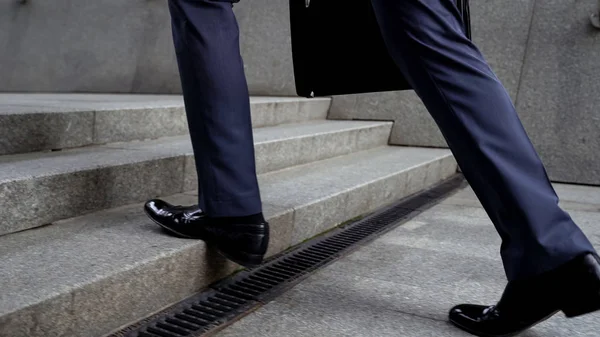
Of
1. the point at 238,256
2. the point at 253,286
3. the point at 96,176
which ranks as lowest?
the point at 253,286

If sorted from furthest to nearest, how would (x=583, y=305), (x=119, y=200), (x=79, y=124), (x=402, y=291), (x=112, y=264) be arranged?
(x=79, y=124) → (x=119, y=200) → (x=402, y=291) → (x=112, y=264) → (x=583, y=305)

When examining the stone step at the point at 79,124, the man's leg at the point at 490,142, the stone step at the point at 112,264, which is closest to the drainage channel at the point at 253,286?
the stone step at the point at 112,264

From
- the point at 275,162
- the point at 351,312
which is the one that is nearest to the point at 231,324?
the point at 351,312

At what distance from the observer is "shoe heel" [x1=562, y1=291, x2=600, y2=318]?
4.57 ft

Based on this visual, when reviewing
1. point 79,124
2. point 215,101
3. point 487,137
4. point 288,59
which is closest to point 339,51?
point 215,101

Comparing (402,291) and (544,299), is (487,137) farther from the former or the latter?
(402,291)

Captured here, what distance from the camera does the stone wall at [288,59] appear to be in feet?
13.8

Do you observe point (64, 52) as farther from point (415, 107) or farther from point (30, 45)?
point (415, 107)

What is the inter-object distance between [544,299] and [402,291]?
1.88ft

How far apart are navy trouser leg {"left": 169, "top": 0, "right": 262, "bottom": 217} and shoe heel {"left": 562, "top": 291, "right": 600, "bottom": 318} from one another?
2.82 feet

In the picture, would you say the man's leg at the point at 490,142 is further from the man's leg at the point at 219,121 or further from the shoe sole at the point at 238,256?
the shoe sole at the point at 238,256

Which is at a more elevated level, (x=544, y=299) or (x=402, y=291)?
(x=544, y=299)

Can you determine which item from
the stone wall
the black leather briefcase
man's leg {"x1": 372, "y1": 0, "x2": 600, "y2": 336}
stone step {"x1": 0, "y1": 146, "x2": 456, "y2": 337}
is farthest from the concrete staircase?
the stone wall

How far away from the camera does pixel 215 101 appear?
5.60ft
